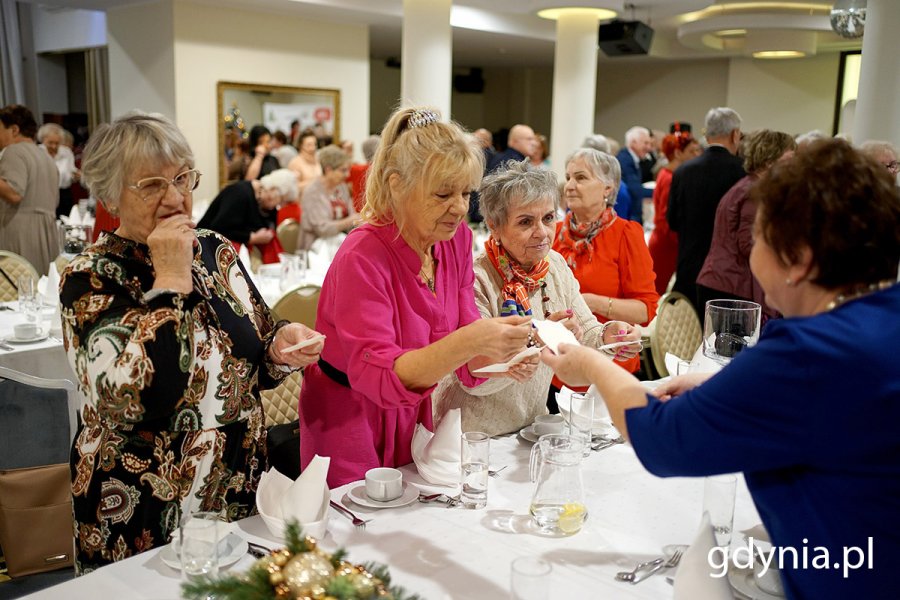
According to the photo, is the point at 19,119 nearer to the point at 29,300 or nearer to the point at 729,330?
the point at 29,300

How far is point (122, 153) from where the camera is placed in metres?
1.74

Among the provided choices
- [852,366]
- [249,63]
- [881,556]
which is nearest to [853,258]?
[852,366]

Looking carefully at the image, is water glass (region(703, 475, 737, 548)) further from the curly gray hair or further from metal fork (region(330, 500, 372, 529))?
the curly gray hair

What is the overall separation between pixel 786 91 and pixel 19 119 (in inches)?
575

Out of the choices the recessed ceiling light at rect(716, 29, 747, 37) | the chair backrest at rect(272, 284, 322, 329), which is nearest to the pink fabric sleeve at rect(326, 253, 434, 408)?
the chair backrest at rect(272, 284, 322, 329)

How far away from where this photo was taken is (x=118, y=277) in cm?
172

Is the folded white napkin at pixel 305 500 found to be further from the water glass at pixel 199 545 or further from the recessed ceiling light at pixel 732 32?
the recessed ceiling light at pixel 732 32

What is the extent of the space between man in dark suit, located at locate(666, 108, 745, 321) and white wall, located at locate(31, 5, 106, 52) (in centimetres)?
1032

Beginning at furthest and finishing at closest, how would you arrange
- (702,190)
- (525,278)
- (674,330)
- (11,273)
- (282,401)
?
1. (702,190)
2. (11,273)
3. (674,330)
4. (282,401)
5. (525,278)

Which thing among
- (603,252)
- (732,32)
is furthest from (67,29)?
Answer: (603,252)

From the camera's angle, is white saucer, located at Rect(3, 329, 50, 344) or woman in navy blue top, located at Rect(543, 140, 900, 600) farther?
white saucer, located at Rect(3, 329, 50, 344)

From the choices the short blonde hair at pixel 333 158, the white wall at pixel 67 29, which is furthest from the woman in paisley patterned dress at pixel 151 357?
the white wall at pixel 67 29

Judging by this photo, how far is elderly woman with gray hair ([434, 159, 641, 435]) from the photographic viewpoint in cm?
234

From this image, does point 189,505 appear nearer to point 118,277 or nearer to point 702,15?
point 118,277
